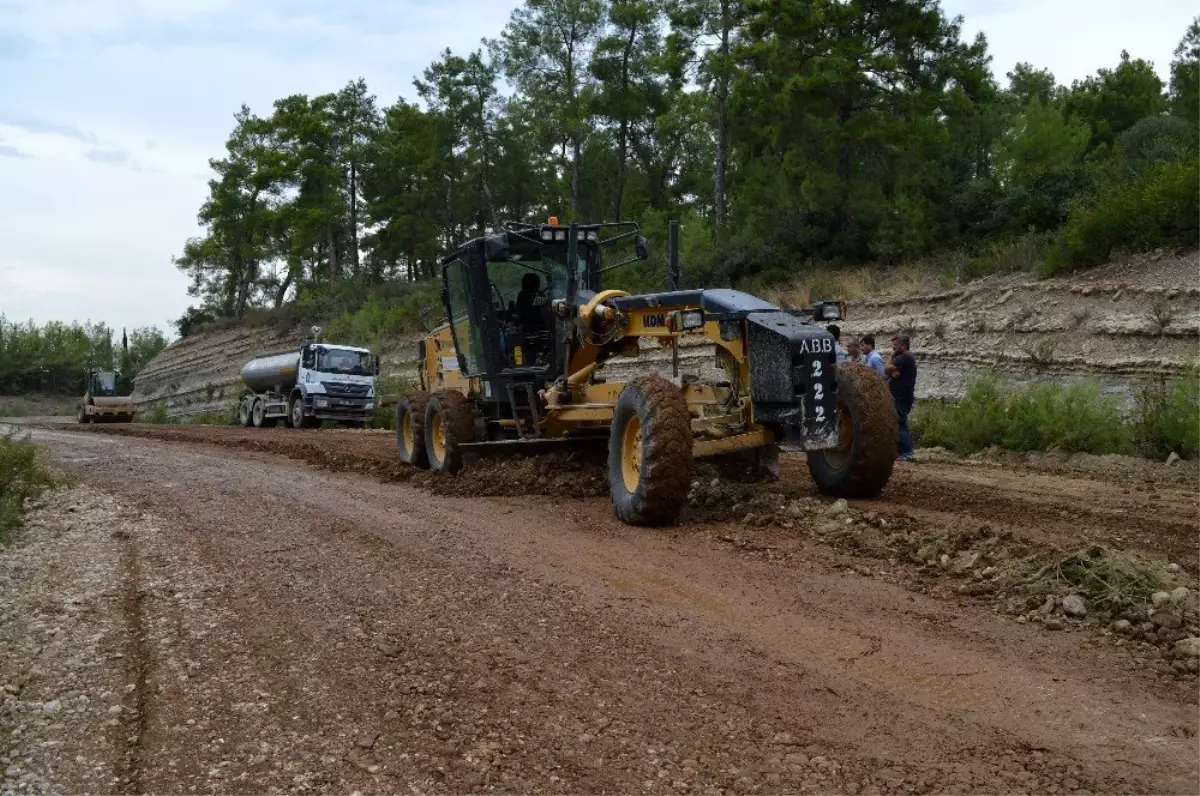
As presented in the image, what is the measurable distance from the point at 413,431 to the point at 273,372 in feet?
65.4

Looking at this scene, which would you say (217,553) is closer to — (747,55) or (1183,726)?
(1183,726)

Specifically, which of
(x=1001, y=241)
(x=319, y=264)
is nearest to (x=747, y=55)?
(x=1001, y=241)

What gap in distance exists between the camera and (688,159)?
45.8 meters

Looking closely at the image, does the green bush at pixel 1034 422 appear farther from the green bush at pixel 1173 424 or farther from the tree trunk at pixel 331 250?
the tree trunk at pixel 331 250

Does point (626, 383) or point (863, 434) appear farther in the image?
point (626, 383)

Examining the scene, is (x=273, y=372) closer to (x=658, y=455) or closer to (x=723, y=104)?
(x=723, y=104)

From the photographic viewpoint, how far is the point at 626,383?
30.6 feet

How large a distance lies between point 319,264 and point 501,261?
4918 cm

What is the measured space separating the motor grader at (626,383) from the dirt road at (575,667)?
543 mm

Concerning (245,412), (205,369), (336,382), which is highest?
(205,369)

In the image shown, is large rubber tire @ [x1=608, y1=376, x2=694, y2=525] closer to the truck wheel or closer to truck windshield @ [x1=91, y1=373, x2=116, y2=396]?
the truck wheel

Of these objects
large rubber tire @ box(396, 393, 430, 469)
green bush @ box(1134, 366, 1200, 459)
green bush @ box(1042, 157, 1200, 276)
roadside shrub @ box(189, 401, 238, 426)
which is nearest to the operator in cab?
large rubber tire @ box(396, 393, 430, 469)

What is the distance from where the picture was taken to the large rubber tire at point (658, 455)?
8.12 m

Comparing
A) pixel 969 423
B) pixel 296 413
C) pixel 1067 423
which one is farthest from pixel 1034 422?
pixel 296 413
